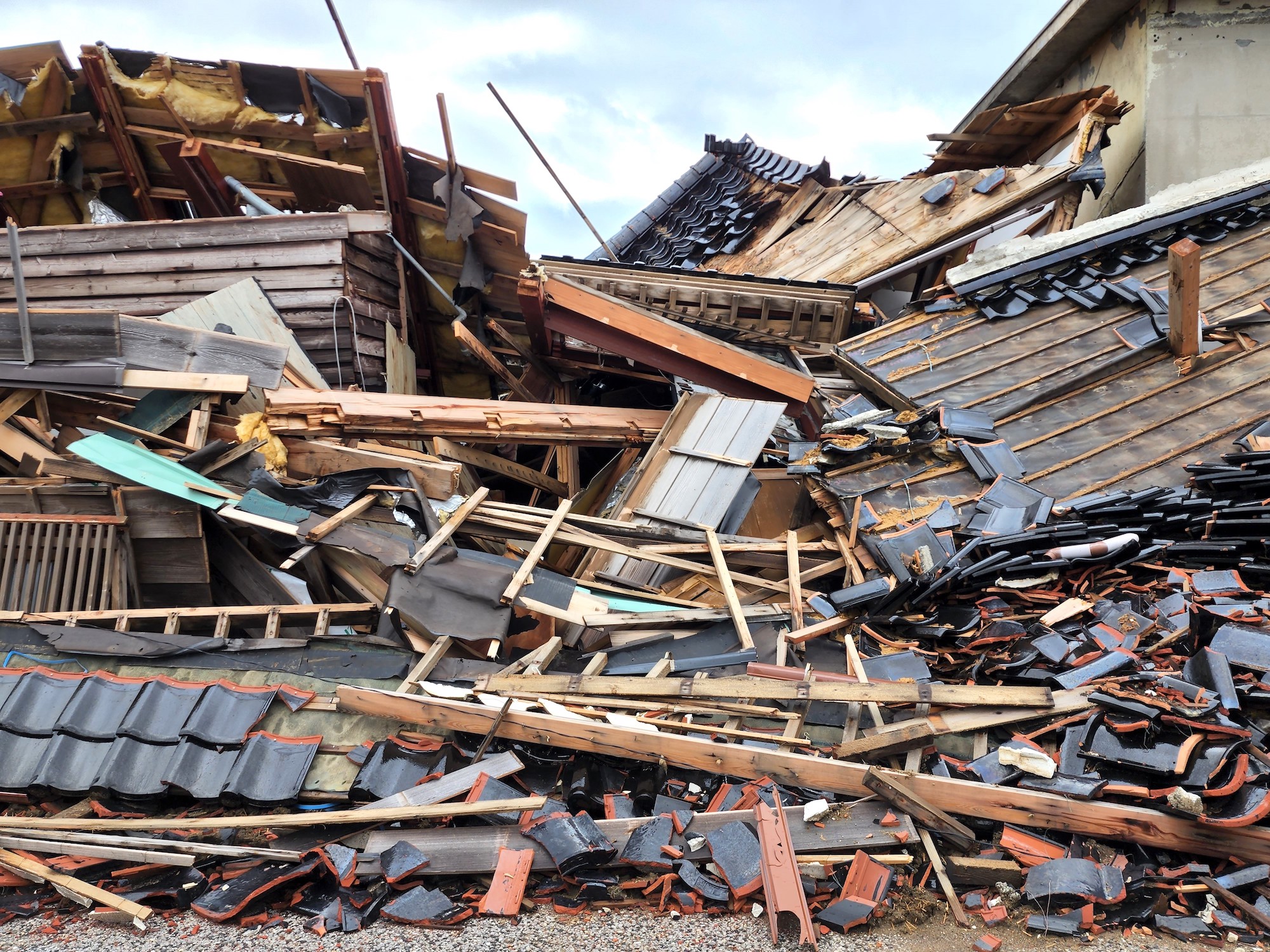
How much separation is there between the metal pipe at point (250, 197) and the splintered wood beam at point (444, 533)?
5467 millimetres

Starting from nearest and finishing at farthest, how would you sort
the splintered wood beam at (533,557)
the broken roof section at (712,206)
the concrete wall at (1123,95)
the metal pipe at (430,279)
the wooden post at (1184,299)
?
the splintered wood beam at (533,557), the wooden post at (1184,299), the metal pipe at (430,279), the concrete wall at (1123,95), the broken roof section at (712,206)

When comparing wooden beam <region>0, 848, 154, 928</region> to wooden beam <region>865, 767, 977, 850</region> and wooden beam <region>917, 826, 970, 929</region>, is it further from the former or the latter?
wooden beam <region>917, 826, 970, 929</region>

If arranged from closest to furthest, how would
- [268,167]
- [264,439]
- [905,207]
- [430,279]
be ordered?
[264,439] → [430,279] → [268,167] → [905,207]

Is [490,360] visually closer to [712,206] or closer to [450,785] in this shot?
[450,785]

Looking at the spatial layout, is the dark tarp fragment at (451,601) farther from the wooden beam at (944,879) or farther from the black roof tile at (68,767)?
the wooden beam at (944,879)

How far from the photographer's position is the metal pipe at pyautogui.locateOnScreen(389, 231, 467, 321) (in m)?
10.7

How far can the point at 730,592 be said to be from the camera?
6.41 metres

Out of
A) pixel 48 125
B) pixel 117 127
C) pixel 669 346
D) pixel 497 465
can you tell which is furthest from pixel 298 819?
pixel 48 125

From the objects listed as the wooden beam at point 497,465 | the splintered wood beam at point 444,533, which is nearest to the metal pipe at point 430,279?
the wooden beam at point 497,465

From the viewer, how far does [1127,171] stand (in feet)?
40.1

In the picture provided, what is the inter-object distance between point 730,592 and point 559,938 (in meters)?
2.87

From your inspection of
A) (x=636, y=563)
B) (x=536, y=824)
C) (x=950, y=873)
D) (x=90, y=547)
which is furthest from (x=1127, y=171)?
(x=90, y=547)

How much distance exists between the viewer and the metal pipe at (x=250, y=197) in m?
10.7

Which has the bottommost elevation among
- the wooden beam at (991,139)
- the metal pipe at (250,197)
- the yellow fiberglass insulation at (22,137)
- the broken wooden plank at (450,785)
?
the broken wooden plank at (450,785)
